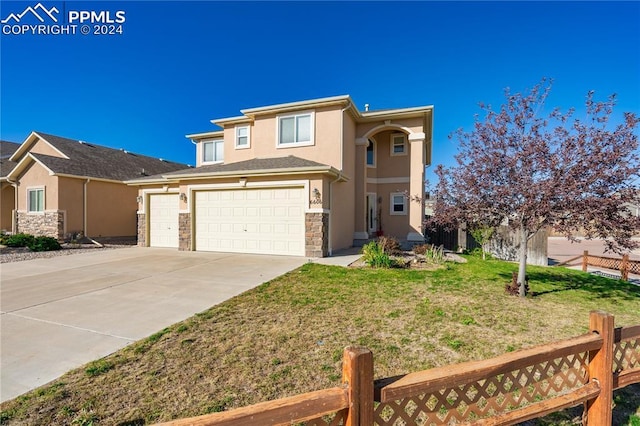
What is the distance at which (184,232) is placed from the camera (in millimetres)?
12266

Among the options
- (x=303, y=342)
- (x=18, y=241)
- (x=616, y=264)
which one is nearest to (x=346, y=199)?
(x=303, y=342)

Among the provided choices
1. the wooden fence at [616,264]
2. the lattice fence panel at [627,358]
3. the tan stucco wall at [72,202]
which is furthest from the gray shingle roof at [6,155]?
the wooden fence at [616,264]

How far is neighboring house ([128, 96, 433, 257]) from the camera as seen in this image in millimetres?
10883

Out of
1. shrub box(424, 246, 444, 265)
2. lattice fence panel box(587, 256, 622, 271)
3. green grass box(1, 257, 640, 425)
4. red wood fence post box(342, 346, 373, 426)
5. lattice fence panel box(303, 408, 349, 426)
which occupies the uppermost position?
red wood fence post box(342, 346, 373, 426)

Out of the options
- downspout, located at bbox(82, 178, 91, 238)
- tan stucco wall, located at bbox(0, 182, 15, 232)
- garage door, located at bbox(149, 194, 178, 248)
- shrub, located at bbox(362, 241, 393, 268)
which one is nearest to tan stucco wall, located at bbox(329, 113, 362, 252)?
shrub, located at bbox(362, 241, 393, 268)

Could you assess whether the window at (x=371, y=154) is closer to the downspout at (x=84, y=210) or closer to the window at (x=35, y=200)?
the downspout at (x=84, y=210)

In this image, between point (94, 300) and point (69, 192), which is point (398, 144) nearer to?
point (94, 300)

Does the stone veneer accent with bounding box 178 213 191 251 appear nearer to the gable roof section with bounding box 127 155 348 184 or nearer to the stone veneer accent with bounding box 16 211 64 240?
the gable roof section with bounding box 127 155 348 184

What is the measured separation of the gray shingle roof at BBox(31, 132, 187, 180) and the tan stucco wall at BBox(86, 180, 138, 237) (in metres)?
0.72

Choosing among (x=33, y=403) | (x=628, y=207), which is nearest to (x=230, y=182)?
(x=33, y=403)

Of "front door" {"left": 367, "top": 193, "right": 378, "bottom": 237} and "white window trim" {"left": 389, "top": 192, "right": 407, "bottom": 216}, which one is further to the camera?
"front door" {"left": 367, "top": 193, "right": 378, "bottom": 237}

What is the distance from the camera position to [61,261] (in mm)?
9914

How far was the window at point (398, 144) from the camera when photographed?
51.1 ft

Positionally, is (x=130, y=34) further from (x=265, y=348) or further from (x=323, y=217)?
(x=265, y=348)
